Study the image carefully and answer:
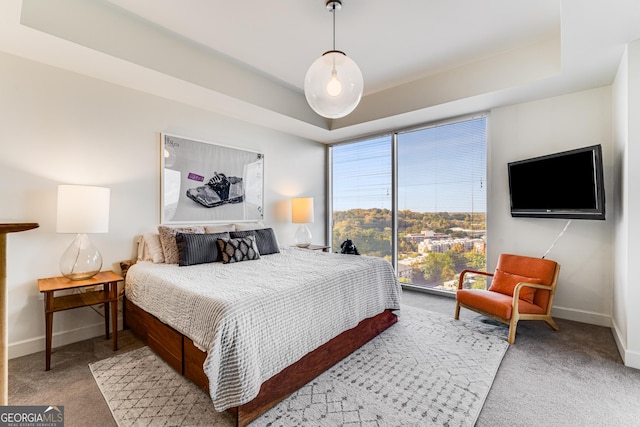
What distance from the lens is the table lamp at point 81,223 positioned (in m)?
2.40

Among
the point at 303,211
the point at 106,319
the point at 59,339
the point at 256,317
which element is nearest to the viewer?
the point at 256,317

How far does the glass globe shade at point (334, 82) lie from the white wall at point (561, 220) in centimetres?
258

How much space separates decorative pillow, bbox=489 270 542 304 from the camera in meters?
2.98

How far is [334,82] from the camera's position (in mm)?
2125

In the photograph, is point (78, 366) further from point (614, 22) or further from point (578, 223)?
point (578, 223)

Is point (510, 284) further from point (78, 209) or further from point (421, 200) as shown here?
point (78, 209)

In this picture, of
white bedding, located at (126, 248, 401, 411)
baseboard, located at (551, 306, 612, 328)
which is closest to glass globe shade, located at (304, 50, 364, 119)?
white bedding, located at (126, 248, 401, 411)

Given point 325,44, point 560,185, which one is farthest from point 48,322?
point 560,185

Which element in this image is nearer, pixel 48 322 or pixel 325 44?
pixel 48 322

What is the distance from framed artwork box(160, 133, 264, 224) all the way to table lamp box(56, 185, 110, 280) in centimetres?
81

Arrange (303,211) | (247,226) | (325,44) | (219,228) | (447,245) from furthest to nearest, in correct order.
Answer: (303,211) → (447,245) → (247,226) → (219,228) → (325,44)

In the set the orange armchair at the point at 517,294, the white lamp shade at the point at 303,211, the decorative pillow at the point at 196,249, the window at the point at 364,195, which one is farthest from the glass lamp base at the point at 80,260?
the window at the point at 364,195

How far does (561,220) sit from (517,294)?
135 centimetres

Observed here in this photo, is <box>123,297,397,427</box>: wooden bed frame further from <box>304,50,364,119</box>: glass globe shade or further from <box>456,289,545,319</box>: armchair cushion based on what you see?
<box>304,50,364,119</box>: glass globe shade
